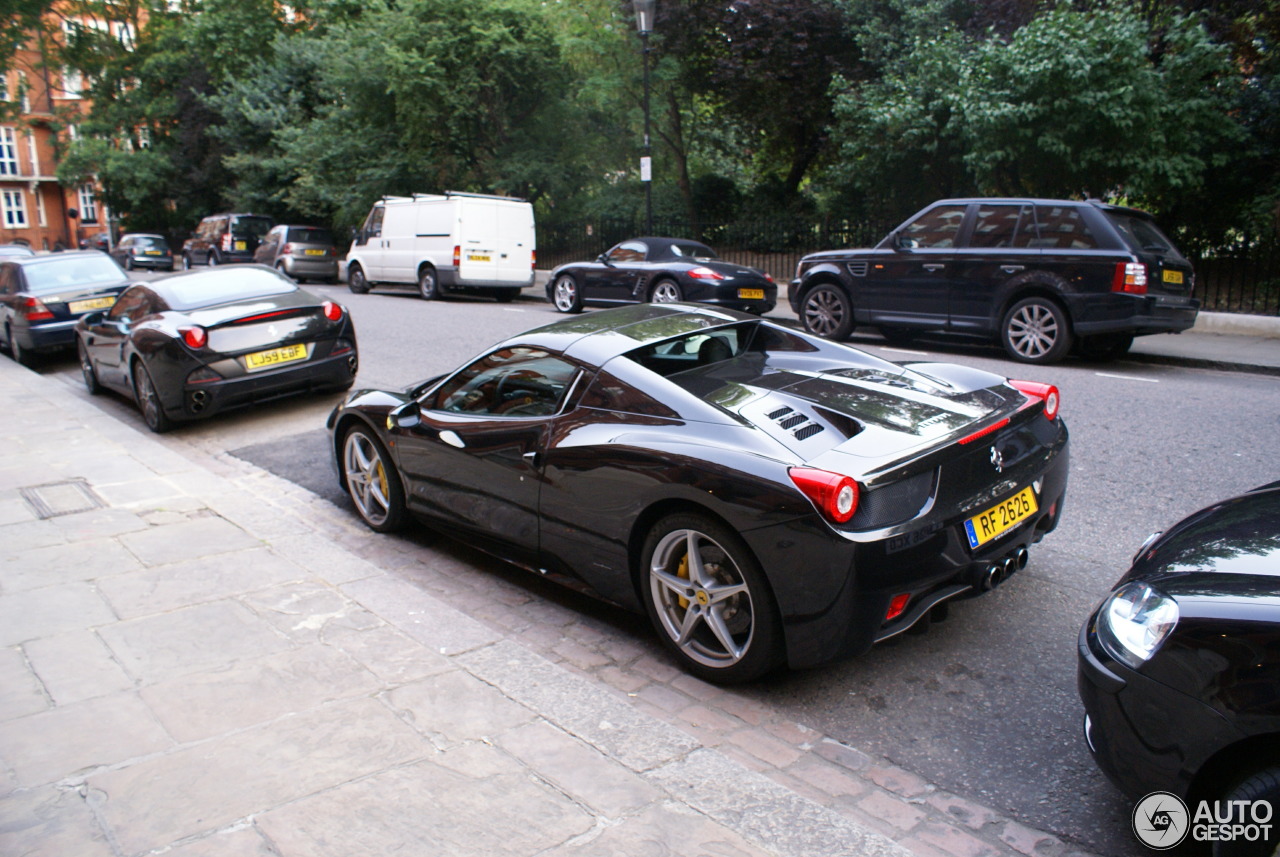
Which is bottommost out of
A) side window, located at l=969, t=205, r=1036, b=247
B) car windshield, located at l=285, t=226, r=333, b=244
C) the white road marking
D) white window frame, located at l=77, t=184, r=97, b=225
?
the white road marking

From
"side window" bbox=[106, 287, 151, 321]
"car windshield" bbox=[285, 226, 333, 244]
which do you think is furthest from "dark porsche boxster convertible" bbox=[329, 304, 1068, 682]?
"car windshield" bbox=[285, 226, 333, 244]

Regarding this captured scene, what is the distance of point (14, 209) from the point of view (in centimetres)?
6519

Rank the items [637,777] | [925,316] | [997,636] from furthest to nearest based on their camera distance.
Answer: [925,316] < [997,636] < [637,777]

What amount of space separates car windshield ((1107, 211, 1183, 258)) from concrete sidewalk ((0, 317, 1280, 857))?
8059mm

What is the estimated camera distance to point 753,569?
328cm

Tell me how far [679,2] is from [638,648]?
65.0 ft

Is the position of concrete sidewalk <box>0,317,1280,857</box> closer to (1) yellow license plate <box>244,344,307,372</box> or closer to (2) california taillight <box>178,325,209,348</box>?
(2) california taillight <box>178,325,209,348</box>

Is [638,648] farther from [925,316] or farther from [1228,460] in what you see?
[925,316]

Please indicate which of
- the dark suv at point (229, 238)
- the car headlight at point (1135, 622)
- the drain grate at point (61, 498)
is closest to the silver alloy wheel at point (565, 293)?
the drain grate at point (61, 498)

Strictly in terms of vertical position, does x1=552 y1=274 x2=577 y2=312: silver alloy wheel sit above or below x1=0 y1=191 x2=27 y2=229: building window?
below

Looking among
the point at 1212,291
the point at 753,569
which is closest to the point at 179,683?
the point at 753,569

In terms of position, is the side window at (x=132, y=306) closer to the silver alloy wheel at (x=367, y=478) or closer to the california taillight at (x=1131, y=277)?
the silver alloy wheel at (x=367, y=478)

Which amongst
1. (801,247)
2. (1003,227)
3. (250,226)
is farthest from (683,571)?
(250,226)

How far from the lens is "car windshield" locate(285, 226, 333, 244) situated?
984 inches
